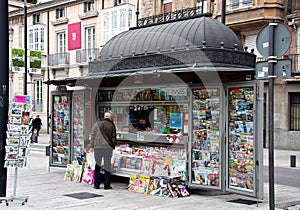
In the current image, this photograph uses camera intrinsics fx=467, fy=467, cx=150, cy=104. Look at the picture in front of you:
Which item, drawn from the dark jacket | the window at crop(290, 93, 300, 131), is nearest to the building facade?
the window at crop(290, 93, 300, 131)

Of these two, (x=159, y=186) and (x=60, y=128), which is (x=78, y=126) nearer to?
(x=60, y=128)

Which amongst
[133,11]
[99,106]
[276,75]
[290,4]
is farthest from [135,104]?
[133,11]

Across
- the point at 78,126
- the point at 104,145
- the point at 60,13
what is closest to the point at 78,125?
the point at 78,126

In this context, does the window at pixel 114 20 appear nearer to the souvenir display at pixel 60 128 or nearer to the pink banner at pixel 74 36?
the pink banner at pixel 74 36

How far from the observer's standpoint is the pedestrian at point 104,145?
1045cm

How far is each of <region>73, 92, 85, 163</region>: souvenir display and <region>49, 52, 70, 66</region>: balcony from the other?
78.8ft

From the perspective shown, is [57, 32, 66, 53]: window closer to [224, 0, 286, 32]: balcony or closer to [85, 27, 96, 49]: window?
[85, 27, 96, 49]: window

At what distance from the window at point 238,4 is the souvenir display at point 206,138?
58.1 ft

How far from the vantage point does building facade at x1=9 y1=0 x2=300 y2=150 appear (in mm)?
25047

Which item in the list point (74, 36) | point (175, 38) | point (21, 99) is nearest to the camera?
point (21, 99)

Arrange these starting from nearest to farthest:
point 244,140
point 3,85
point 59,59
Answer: point 3,85 → point 244,140 → point 59,59

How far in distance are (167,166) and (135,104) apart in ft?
7.25

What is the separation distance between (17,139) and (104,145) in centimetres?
243

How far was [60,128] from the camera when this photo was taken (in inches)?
512
